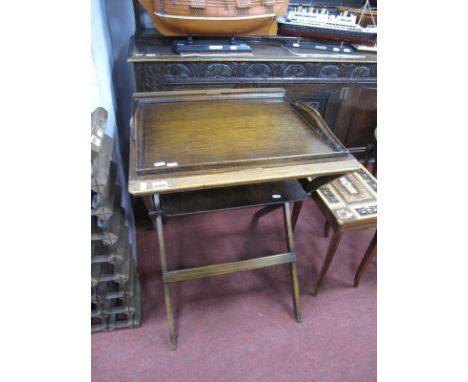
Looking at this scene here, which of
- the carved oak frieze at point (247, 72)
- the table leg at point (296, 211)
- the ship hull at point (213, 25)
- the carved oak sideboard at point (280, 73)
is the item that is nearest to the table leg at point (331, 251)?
the table leg at point (296, 211)

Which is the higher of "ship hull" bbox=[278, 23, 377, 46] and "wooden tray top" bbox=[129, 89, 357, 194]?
"ship hull" bbox=[278, 23, 377, 46]

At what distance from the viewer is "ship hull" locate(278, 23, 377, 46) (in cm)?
206

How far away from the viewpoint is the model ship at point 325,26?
204cm

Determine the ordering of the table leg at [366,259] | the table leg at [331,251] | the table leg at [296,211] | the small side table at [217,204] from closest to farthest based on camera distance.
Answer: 1. the small side table at [217,204]
2. the table leg at [331,251]
3. the table leg at [366,259]
4. the table leg at [296,211]

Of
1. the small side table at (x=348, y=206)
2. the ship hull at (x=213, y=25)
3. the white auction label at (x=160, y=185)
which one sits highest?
the ship hull at (x=213, y=25)

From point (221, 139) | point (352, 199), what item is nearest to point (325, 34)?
point (352, 199)

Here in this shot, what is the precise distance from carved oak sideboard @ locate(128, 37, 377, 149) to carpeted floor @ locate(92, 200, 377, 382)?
0.94 meters

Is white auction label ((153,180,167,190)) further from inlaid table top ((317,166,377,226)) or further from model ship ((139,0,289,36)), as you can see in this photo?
model ship ((139,0,289,36))

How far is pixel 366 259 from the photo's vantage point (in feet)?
5.70

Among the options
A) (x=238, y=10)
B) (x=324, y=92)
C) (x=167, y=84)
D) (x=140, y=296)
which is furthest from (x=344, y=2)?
(x=140, y=296)

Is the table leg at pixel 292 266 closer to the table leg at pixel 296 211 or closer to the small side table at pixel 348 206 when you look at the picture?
the small side table at pixel 348 206

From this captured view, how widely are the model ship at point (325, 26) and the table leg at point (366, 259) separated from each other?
52.5 inches

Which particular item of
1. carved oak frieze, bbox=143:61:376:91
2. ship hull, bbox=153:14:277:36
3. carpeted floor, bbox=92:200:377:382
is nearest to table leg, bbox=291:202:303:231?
carpeted floor, bbox=92:200:377:382
